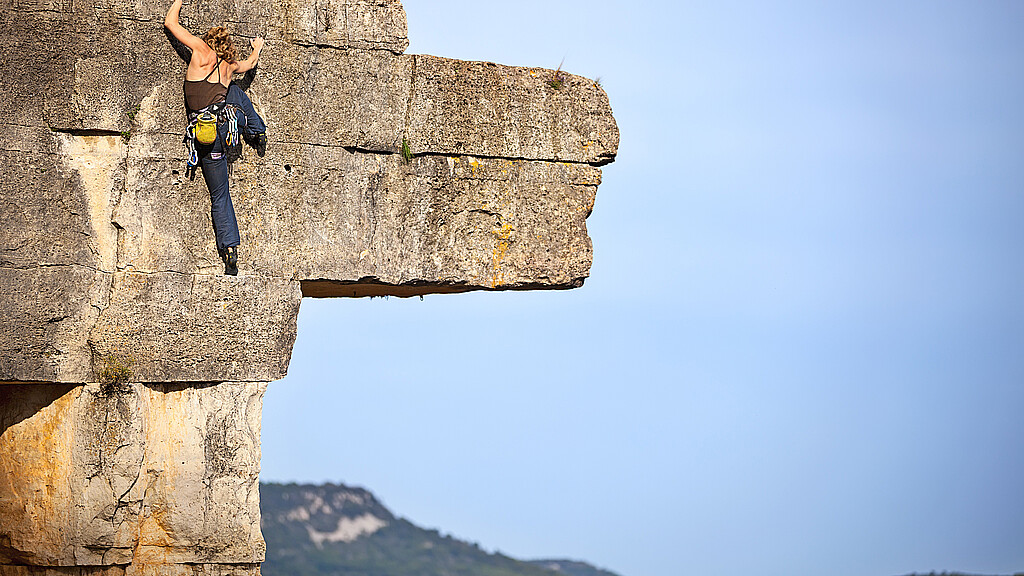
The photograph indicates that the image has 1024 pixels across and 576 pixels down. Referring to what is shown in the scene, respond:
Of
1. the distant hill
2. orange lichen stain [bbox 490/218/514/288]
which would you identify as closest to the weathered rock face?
orange lichen stain [bbox 490/218/514/288]

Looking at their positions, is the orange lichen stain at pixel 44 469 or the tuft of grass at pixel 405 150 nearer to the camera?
the orange lichen stain at pixel 44 469

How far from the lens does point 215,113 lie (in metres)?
5.64

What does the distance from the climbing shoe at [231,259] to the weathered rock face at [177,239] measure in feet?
0.12

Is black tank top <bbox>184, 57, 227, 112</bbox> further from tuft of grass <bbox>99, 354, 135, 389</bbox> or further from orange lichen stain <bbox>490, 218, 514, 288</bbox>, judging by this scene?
orange lichen stain <bbox>490, 218, 514, 288</bbox>

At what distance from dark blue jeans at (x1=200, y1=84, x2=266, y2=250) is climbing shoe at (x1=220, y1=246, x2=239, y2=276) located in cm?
3

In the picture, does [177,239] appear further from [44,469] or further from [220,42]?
[44,469]

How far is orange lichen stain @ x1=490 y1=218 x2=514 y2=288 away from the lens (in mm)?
6148

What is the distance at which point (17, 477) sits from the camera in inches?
222

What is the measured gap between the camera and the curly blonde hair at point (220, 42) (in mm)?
5660

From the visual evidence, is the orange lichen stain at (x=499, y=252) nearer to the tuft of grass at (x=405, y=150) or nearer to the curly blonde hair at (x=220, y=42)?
the tuft of grass at (x=405, y=150)

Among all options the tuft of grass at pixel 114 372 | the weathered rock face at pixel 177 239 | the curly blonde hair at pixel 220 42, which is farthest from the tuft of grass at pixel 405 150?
the tuft of grass at pixel 114 372

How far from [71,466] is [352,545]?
1200 cm

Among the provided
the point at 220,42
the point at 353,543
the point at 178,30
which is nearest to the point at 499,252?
the point at 220,42

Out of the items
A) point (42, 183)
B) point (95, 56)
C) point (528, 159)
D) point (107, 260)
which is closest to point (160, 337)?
point (107, 260)
